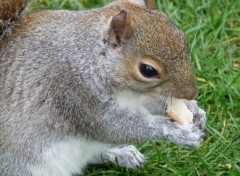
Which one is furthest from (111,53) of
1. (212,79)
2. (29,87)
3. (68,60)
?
(212,79)

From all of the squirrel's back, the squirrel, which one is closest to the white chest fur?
the squirrel

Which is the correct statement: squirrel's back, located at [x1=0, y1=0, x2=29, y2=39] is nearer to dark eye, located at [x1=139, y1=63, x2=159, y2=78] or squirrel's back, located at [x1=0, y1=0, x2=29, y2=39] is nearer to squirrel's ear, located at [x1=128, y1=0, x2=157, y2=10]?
squirrel's ear, located at [x1=128, y1=0, x2=157, y2=10]

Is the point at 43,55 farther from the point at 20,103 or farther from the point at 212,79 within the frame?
the point at 212,79

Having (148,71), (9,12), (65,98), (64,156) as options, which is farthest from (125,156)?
(9,12)

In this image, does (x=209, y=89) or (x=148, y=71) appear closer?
(x=148, y=71)

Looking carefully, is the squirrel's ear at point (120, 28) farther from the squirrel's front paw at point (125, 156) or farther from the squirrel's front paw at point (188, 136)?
the squirrel's front paw at point (125, 156)

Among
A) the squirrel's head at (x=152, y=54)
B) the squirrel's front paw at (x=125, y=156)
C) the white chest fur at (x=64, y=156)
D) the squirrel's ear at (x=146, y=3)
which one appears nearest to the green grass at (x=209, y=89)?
the squirrel's front paw at (x=125, y=156)

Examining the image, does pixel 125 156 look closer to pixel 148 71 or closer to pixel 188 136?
pixel 188 136
